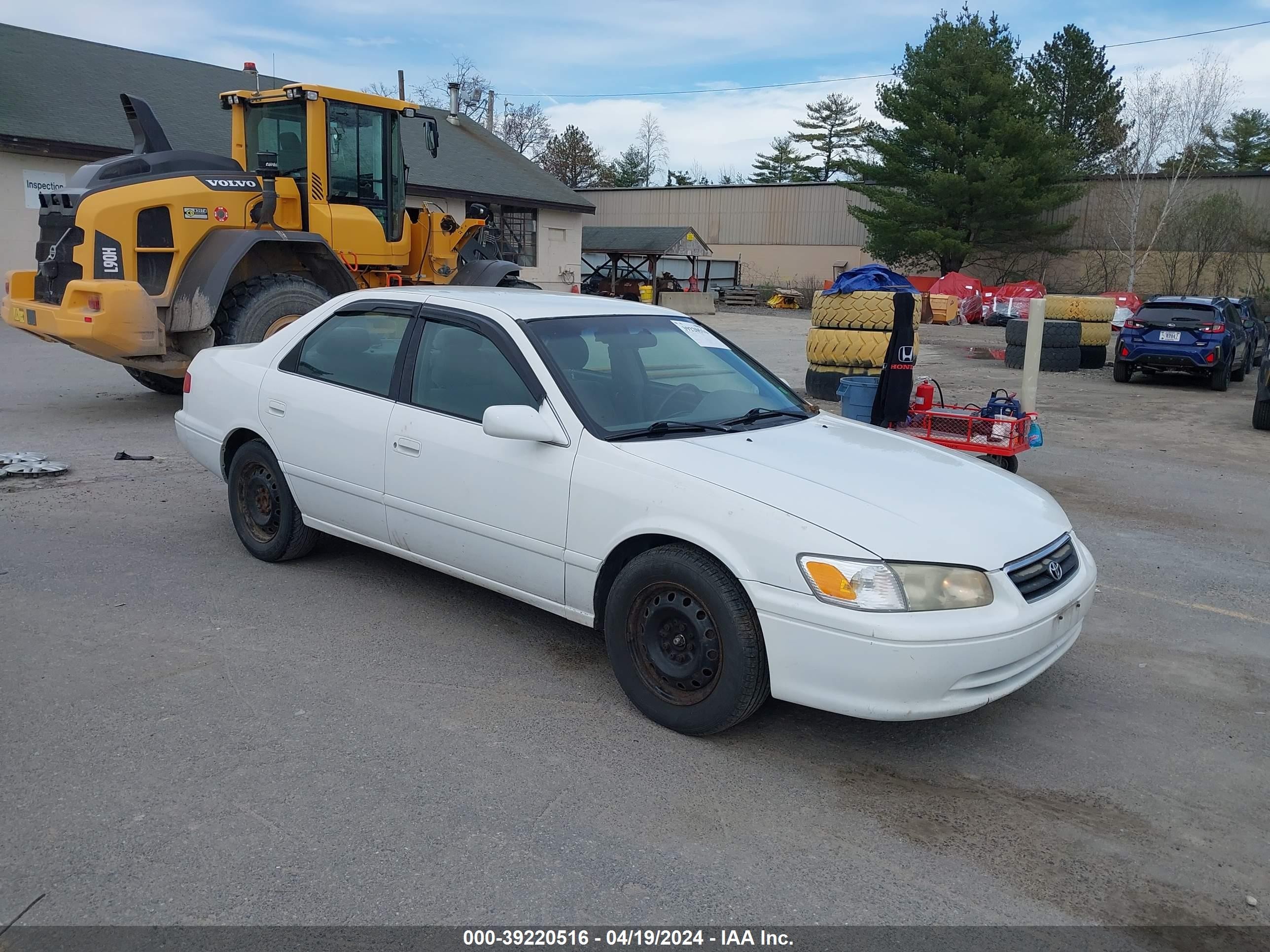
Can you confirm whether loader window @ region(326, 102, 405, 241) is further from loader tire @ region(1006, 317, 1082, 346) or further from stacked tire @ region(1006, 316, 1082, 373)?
stacked tire @ region(1006, 316, 1082, 373)

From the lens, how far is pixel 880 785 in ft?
11.5

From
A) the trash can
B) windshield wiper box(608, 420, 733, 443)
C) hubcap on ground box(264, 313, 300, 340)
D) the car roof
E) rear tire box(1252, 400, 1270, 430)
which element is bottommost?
rear tire box(1252, 400, 1270, 430)

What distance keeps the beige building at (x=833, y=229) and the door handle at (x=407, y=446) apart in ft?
127

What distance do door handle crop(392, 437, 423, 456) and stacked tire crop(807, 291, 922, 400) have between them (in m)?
7.56

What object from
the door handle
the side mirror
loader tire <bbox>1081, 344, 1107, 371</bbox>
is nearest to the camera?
the side mirror

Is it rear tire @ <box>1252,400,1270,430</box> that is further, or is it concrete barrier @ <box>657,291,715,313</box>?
concrete barrier @ <box>657,291,715,313</box>

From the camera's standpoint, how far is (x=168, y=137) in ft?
70.6

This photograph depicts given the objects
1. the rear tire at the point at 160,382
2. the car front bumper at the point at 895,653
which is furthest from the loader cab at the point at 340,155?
the car front bumper at the point at 895,653

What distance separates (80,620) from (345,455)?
1.42m

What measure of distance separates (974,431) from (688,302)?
25092 mm

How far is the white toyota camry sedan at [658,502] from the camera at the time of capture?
3375 mm

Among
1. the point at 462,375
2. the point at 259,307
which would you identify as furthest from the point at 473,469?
the point at 259,307

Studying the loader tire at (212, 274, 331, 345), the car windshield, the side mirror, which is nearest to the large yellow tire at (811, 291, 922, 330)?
the loader tire at (212, 274, 331, 345)

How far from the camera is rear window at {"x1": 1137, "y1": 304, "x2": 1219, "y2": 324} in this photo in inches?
625
